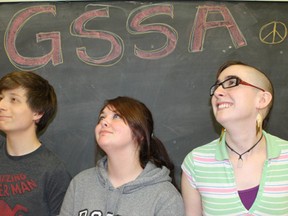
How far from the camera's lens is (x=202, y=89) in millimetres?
2023

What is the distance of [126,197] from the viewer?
156 cm

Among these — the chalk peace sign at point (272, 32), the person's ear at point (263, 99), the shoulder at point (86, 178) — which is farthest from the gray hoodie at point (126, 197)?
the chalk peace sign at point (272, 32)

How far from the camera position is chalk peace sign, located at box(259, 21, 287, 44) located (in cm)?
202

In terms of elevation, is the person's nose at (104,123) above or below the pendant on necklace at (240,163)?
above

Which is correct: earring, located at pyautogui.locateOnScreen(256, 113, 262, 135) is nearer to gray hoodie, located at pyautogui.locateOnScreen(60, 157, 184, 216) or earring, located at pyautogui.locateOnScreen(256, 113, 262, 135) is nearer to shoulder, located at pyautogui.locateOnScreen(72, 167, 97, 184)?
gray hoodie, located at pyautogui.locateOnScreen(60, 157, 184, 216)

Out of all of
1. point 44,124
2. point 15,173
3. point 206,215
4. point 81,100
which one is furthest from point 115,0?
point 206,215

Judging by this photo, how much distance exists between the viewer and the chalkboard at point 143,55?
1.97 metres

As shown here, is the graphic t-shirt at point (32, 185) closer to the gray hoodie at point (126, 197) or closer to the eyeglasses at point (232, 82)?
the gray hoodie at point (126, 197)

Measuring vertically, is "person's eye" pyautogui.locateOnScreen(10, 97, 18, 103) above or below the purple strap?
above

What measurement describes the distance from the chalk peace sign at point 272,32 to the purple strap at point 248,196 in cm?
92

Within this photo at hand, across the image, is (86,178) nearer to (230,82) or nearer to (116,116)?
(116,116)

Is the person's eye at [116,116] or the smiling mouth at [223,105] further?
the person's eye at [116,116]

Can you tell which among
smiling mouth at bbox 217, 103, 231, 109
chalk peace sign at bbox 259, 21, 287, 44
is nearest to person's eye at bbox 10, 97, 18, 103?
smiling mouth at bbox 217, 103, 231, 109

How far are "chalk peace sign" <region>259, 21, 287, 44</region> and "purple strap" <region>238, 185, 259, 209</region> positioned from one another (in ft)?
3.03
